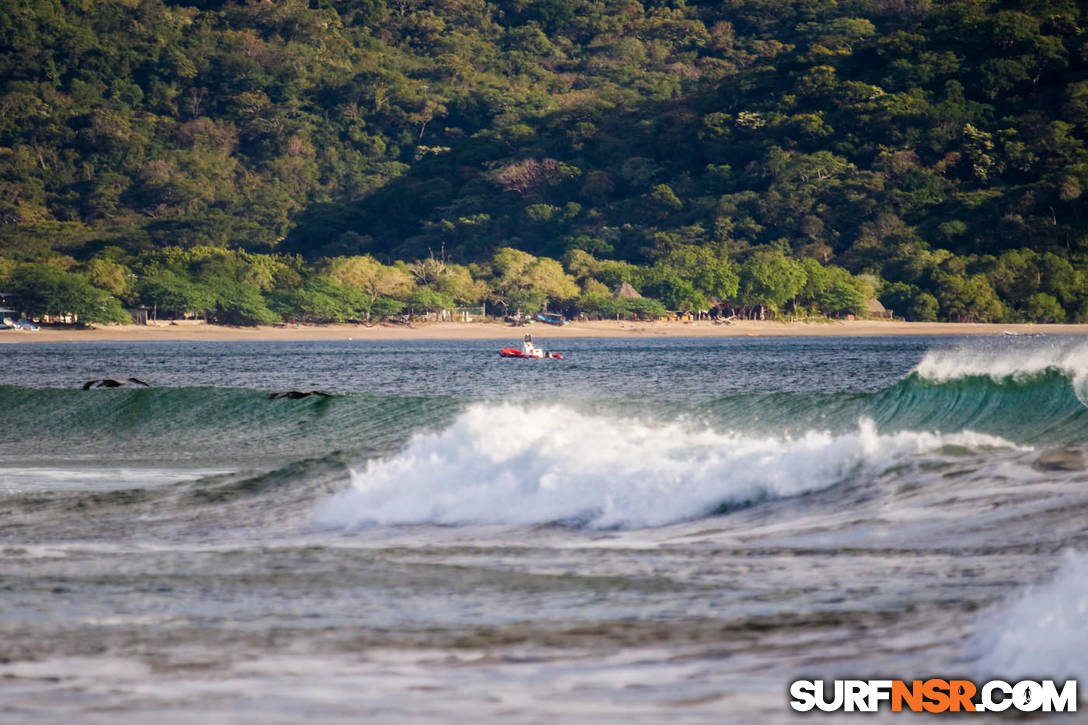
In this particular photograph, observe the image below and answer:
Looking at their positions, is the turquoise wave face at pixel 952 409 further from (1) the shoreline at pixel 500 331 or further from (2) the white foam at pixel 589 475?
(1) the shoreline at pixel 500 331

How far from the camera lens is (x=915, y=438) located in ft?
69.0

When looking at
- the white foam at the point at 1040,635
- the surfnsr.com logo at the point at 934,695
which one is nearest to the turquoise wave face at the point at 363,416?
the white foam at the point at 1040,635

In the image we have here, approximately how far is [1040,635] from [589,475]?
32.8 feet

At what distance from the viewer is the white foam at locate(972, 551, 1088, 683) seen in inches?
391

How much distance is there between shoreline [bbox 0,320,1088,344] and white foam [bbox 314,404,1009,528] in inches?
5883

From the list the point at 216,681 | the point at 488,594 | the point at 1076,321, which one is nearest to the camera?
the point at 216,681

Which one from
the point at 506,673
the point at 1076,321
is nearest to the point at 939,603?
the point at 506,673

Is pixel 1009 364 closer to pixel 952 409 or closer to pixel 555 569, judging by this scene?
pixel 952 409

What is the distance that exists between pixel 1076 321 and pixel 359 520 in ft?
576

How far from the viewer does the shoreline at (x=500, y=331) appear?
17212 cm

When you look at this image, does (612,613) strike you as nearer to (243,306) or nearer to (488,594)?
(488,594)

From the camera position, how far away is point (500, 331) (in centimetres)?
18512

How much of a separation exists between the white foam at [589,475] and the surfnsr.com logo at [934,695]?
8166 millimetres

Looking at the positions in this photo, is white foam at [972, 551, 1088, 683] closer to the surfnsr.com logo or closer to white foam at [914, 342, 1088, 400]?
the surfnsr.com logo
